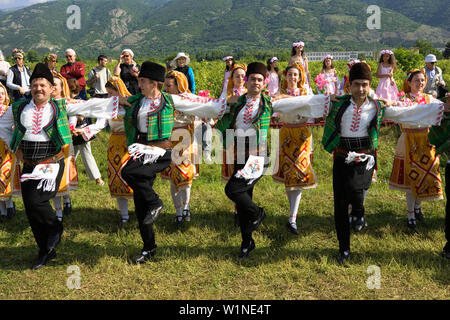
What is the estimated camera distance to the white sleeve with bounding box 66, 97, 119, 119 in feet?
14.3

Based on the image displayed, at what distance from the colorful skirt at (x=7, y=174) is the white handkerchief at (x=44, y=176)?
1.46 meters

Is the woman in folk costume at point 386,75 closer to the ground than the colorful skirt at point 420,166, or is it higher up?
higher up

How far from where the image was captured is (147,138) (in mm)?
4203

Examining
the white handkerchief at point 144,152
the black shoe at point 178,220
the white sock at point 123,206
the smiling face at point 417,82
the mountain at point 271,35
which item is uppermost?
the mountain at point 271,35

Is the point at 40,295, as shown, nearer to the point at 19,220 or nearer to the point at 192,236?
the point at 192,236

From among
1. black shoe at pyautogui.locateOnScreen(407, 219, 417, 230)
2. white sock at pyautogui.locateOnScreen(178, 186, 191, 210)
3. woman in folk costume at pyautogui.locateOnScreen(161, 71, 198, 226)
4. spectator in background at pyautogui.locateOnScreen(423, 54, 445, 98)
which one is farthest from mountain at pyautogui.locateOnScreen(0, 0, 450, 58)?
white sock at pyautogui.locateOnScreen(178, 186, 191, 210)

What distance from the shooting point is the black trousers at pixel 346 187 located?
4.11 metres

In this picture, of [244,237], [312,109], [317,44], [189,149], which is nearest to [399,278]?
[244,237]

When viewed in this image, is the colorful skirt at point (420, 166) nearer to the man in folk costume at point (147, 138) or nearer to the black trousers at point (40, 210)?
the man in folk costume at point (147, 138)

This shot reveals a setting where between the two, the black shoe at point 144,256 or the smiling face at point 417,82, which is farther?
the smiling face at point 417,82

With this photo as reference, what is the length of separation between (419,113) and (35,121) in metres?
4.18

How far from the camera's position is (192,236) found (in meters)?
5.20

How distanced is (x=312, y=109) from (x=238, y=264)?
1.95 meters

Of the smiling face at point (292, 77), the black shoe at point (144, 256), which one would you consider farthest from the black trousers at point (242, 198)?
the smiling face at point (292, 77)
